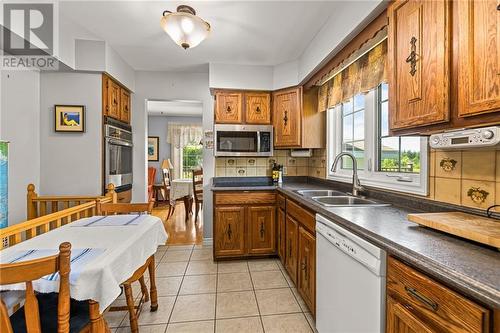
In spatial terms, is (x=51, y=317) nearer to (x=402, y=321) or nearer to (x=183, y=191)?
(x=402, y=321)

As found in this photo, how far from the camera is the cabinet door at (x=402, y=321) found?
32.6 inches

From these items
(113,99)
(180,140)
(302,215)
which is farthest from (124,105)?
(180,140)

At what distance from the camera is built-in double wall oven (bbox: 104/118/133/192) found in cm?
282

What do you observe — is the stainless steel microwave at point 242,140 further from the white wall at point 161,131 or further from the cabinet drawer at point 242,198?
the white wall at point 161,131

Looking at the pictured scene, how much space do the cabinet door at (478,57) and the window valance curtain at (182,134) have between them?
6.64 metres

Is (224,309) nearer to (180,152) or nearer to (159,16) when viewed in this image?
(159,16)

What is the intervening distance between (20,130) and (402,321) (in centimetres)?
338

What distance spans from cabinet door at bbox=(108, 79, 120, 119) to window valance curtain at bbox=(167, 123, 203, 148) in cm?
412

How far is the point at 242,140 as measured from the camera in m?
3.22

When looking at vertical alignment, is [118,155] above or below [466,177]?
above

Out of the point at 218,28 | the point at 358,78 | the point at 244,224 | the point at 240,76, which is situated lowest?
the point at 244,224

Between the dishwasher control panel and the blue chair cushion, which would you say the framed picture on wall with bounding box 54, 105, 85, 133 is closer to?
the blue chair cushion

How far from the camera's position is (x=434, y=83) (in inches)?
43.5

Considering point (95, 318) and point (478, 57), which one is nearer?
point (478, 57)
